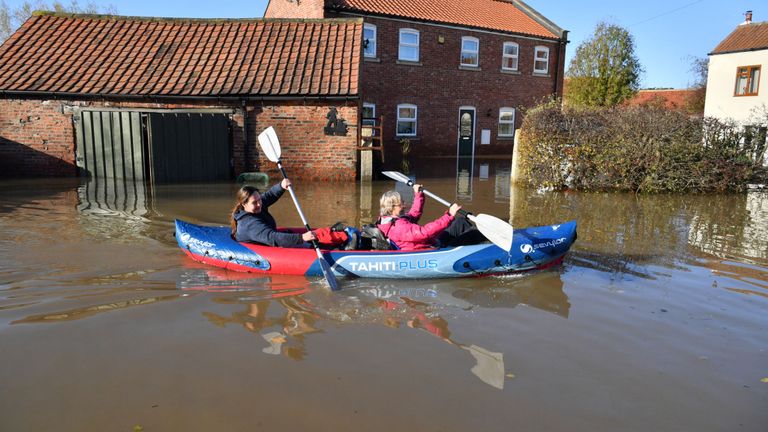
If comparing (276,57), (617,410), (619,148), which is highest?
(276,57)

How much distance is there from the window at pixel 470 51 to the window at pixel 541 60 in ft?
10.8

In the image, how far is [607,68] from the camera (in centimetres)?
→ 2773

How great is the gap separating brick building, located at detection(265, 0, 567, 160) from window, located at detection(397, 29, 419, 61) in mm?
38

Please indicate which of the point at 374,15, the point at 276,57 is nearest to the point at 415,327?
the point at 276,57

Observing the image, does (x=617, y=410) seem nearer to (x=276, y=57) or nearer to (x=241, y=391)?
(x=241, y=391)

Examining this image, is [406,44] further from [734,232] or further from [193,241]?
[193,241]

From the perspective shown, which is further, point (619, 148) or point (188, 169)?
point (188, 169)

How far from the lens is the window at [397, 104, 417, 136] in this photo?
22.5m

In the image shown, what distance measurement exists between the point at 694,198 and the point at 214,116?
38.0 ft

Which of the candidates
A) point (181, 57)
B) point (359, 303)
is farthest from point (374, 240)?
point (181, 57)

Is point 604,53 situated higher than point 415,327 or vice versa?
point 604,53

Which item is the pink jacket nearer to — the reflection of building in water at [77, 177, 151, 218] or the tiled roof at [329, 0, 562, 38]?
the reflection of building in water at [77, 177, 151, 218]

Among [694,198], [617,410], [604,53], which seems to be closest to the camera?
[617,410]

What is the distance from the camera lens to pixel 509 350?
4547mm
